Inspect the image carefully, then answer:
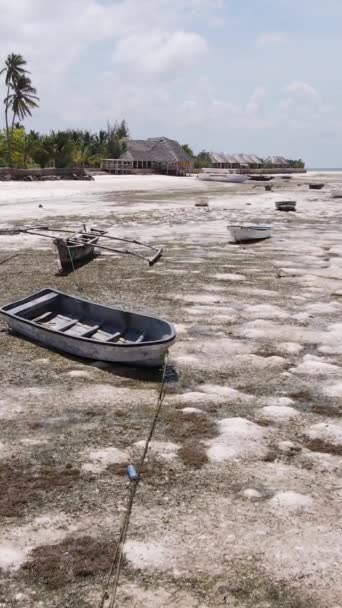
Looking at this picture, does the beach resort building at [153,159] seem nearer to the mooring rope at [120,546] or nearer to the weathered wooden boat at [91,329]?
the weathered wooden boat at [91,329]

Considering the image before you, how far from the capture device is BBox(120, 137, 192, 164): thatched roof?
81125 millimetres

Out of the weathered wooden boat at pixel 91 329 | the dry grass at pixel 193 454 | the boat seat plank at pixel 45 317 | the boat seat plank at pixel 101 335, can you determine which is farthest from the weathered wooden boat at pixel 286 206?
the dry grass at pixel 193 454

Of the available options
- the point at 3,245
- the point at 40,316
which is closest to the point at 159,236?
the point at 3,245

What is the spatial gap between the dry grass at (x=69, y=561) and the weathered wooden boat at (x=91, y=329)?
2.94m

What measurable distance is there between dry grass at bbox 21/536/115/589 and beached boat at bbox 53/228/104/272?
364 inches

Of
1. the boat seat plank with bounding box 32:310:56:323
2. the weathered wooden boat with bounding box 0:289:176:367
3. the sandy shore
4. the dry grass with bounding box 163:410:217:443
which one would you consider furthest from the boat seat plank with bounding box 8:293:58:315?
the dry grass with bounding box 163:410:217:443

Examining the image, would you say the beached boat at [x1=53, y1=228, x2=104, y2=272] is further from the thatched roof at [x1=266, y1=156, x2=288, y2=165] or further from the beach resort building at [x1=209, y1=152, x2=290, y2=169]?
the thatched roof at [x1=266, y1=156, x2=288, y2=165]

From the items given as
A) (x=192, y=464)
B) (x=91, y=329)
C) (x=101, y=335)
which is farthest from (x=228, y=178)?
(x=192, y=464)

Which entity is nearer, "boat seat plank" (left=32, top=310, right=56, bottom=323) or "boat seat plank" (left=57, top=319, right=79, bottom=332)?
"boat seat plank" (left=57, top=319, right=79, bottom=332)

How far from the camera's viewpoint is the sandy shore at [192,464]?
3.55 metres

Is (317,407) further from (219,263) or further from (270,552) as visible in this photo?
(219,263)

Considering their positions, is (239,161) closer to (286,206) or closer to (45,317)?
(286,206)

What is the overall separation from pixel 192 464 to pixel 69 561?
150cm

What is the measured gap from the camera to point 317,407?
6035 millimetres
